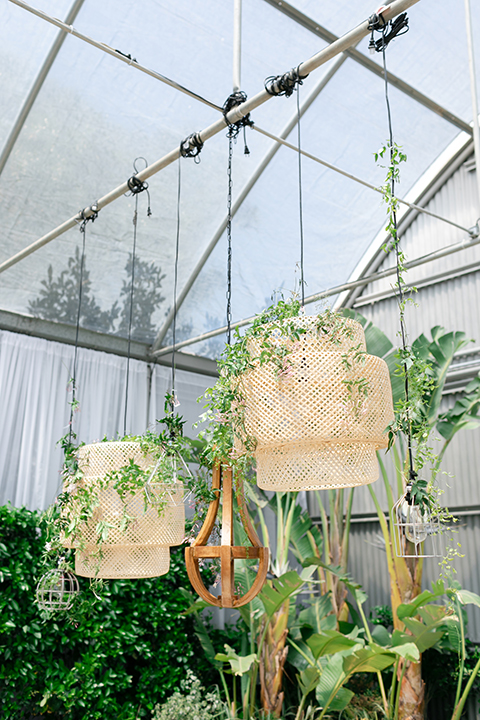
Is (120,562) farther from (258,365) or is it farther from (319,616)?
(319,616)

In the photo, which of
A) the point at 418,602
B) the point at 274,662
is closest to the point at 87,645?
the point at 274,662

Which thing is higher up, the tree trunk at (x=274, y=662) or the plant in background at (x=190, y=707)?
the tree trunk at (x=274, y=662)

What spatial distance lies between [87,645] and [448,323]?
166 inches

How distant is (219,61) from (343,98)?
1136mm

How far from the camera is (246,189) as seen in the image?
5.45 m

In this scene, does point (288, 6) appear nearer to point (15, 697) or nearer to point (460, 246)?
point (460, 246)

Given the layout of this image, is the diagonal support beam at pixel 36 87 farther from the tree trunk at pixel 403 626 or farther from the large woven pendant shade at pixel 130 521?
the tree trunk at pixel 403 626

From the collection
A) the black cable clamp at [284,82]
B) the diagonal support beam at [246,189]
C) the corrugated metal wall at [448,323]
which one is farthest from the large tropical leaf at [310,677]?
the black cable clamp at [284,82]

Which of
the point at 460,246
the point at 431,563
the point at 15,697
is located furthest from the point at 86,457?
the point at 431,563

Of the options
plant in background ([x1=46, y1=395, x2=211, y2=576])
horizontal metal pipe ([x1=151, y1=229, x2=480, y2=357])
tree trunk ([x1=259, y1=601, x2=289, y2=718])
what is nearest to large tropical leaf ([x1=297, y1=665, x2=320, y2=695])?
tree trunk ([x1=259, y1=601, x2=289, y2=718])

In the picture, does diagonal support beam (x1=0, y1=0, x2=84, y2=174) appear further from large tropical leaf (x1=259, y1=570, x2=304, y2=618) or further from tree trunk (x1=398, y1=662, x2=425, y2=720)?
tree trunk (x1=398, y1=662, x2=425, y2=720)

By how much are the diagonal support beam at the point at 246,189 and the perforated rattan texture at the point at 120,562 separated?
350cm

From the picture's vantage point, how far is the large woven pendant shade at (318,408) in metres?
1.79

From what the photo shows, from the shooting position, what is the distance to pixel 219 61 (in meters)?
4.64
